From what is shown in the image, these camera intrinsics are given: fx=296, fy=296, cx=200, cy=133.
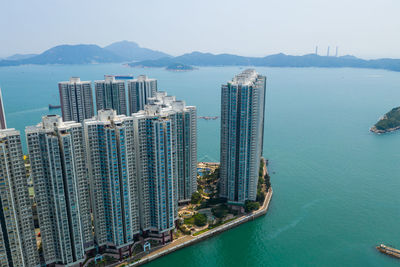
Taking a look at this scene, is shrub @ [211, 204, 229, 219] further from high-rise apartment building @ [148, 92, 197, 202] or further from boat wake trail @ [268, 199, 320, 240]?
boat wake trail @ [268, 199, 320, 240]

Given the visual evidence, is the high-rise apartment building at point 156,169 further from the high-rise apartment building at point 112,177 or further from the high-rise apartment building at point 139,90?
the high-rise apartment building at point 139,90

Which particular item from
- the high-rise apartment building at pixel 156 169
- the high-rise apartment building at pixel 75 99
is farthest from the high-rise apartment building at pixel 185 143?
the high-rise apartment building at pixel 75 99

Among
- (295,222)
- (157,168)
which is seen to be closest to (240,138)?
(157,168)

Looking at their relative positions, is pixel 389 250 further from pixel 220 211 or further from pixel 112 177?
pixel 112 177

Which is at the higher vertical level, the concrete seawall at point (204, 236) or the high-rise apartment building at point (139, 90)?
the high-rise apartment building at point (139, 90)

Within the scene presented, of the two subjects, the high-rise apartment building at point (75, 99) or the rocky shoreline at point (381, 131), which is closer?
the high-rise apartment building at point (75, 99)

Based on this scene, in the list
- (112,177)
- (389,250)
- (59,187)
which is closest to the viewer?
(59,187)

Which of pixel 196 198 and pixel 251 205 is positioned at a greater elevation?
pixel 196 198
